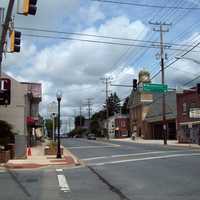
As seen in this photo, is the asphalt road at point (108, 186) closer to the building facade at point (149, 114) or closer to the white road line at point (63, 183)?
the white road line at point (63, 183)

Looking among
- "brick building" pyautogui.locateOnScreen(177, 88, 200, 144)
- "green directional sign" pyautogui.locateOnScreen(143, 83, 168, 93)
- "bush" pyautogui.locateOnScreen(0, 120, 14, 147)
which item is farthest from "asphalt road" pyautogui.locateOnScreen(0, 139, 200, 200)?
"brick building" pyautogui.locateOnScreen(177, 88, 200, 144)

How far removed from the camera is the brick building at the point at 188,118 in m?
64.5

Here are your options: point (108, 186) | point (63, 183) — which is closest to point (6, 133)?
point (63, 183)

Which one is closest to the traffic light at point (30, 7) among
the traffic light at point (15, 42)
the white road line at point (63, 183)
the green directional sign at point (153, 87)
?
the traffic light at point (15, 42)

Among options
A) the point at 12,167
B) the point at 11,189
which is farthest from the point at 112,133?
the point at 11,189

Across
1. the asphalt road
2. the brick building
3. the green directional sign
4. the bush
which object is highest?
the green directional sign

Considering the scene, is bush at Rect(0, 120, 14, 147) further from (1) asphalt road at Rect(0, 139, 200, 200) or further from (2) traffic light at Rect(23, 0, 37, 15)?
(2) traffic light at Rect(23, 0, 37, 15)

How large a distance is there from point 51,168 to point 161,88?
32.4m

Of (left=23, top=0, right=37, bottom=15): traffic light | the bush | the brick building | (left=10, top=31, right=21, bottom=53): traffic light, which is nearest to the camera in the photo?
A: (left=23, top=0, right=37, bottom=15): traffic light

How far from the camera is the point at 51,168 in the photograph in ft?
81.2

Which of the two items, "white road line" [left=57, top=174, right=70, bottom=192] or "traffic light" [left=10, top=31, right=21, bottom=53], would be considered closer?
"white road line" [left=57, top=174, right=70, bottom=192]

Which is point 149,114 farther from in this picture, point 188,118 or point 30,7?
point 30,7

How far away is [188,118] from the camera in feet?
221

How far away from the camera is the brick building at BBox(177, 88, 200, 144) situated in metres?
64.5
